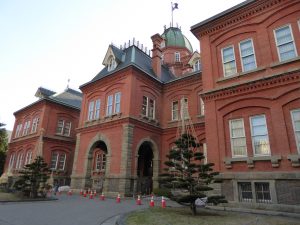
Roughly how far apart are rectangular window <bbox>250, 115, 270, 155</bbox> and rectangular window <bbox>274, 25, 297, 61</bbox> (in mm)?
3590

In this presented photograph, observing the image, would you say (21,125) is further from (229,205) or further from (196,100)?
(229,205)

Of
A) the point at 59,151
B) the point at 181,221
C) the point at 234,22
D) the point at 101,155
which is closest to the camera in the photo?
the point at 181,221

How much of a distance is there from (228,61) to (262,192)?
7940 millimetres

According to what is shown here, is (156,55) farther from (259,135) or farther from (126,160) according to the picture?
(259,135)

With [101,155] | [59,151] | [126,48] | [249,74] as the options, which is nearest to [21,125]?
[59,151]

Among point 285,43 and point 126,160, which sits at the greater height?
point 285,43

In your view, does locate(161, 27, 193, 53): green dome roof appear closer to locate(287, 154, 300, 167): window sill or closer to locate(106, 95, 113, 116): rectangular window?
locate(106, 95, 113, 116): rectangular window

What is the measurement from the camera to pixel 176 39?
37062 mm

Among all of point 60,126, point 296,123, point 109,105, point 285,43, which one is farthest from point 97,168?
point 285,43

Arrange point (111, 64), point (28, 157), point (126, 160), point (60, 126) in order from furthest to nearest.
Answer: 1. point (60, 126)
2. point (28, 157)
3. point (111, 64)
4. point (126, 160)

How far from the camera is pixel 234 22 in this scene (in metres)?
14.7

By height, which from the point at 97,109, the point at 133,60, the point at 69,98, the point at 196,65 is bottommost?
the point at 97,109

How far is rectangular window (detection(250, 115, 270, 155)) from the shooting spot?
1187 centimetres

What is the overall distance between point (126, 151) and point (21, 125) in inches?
923
